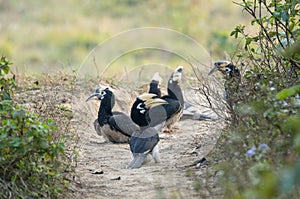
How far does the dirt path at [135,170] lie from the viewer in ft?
16.0

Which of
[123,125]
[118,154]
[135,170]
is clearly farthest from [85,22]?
[135,170]

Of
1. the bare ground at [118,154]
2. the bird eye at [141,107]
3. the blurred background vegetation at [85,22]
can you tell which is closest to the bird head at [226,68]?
the bare ground at [118,154]

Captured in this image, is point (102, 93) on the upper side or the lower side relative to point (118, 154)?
upper

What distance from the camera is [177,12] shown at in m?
17.5

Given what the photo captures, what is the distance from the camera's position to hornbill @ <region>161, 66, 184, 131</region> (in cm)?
795

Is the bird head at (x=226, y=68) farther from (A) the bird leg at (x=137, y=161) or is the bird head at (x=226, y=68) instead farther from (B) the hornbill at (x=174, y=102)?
(A) the bird leg at (x=137, y=161)

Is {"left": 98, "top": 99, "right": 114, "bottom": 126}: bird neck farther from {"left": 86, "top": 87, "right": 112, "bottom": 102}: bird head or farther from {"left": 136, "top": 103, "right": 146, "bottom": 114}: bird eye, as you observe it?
{"left": 136, "top": 103, "right": 146, "bottom": 114}: bird eye

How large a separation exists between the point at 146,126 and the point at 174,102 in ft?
3.46

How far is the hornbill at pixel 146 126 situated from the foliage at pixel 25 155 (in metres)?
1.77

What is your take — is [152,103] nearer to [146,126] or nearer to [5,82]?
[146,126]

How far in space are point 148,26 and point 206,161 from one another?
37.6 ft

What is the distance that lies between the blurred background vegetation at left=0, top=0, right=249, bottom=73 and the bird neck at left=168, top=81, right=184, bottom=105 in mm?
5896

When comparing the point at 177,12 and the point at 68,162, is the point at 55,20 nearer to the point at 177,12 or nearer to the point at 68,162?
the point at 177,12

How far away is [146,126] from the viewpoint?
7.13m
